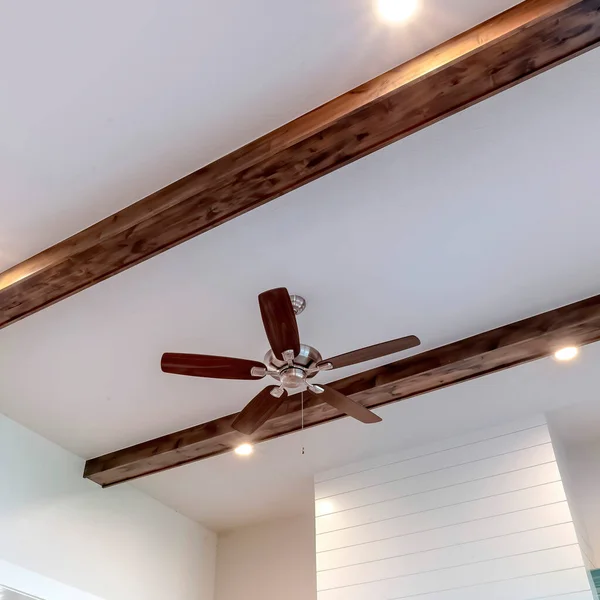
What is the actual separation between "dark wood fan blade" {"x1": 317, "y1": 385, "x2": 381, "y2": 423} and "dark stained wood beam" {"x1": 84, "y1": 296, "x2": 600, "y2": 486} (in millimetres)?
495

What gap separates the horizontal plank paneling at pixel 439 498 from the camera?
4008 mm

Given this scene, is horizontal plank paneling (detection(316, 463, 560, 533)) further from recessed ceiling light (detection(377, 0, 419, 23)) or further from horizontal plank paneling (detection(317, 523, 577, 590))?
recessed ceiling light (detection(377, 0, 419, 23))

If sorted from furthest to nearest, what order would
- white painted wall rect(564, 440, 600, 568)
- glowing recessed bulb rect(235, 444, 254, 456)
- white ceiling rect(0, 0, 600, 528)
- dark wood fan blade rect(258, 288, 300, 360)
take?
glowing recessed bulb rect(235, 444, 254, 456)
white painted wall rect(564, 440, 600, 568)
dark wood fan blade rect(258, 288, 300, 360)
white ceiling rect(0, 0, 600, 528)

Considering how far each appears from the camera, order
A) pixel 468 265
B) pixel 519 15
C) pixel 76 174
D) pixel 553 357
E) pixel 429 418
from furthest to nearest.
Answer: pixel 429 418, pixel 553 357, pixel 468 265, pixel 76 174, pixel 519 15

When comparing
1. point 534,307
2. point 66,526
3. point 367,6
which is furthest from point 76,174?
point 66,526

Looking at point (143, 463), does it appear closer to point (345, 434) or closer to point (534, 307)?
point (345, 434)

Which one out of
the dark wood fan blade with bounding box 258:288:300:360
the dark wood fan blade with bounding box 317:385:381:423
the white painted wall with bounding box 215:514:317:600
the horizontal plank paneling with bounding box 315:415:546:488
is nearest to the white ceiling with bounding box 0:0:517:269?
the dark wood fan blade with bounding box 258:288:300:360

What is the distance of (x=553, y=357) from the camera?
3715 millimetres

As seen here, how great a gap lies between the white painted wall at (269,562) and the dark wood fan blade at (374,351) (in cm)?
278

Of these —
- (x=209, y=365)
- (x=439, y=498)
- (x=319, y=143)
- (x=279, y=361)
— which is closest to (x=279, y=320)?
(x=279, y=361)

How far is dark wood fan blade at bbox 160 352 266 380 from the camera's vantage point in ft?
9.27

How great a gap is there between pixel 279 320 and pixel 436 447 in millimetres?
2221

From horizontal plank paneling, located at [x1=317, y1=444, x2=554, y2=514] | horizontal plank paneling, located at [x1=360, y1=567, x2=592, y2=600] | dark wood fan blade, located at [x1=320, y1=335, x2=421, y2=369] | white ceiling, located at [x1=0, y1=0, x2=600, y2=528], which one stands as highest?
white ceiling, located at [x1=0, y1=0, x2=600, y2=528]

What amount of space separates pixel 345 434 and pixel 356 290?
1481 millimetres
